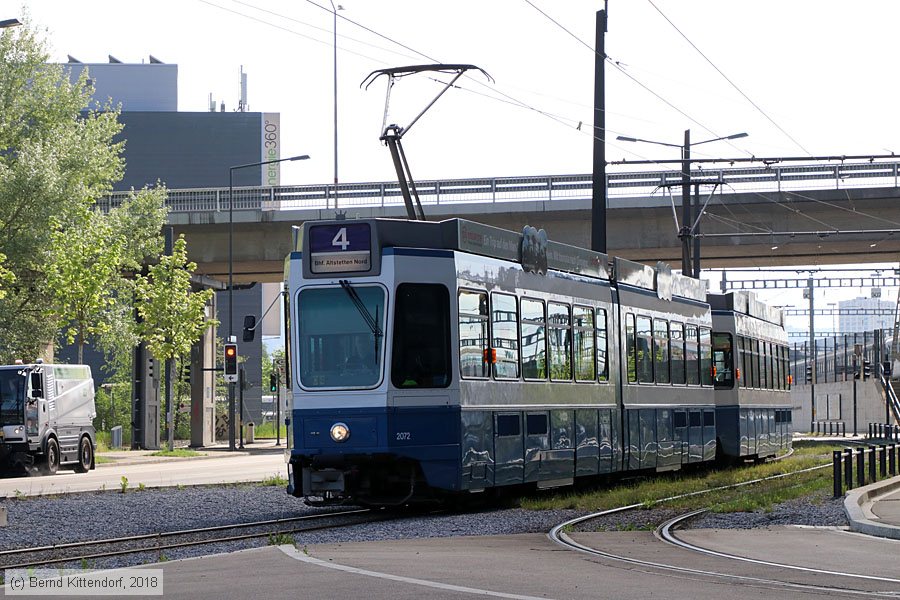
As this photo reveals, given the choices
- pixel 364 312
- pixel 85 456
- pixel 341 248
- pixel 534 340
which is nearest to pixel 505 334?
pixel 534 340

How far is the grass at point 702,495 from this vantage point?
18203 millimetres

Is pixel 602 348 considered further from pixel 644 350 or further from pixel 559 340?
pixel 644 350

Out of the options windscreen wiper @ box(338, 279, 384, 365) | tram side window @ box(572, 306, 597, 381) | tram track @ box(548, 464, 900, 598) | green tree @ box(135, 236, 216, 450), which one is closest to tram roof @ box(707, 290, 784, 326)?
tram side window @ box(572, 306, 597, 381)

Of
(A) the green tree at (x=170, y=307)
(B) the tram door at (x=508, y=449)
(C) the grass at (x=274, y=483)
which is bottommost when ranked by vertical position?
(C) the grass at (x=274, y=483)

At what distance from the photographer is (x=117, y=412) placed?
8006 centimetres

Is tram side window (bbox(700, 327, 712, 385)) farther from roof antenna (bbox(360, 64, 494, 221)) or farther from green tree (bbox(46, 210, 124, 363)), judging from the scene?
green tree (bbox(46, 210, 124, 363))

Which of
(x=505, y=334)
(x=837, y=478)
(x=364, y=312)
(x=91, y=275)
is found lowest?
(x=837, y=478)

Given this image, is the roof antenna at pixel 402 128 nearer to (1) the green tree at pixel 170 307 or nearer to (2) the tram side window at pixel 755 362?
(2) the tram side window at pixel 755 362

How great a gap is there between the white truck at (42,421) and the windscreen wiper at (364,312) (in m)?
15.8

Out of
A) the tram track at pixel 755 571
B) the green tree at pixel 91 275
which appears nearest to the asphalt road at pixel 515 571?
the tram track at pixel 755 571

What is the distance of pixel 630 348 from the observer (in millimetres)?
22469

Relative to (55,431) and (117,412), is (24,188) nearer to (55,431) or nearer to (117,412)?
(55,431)

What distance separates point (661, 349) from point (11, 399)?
14122 millimetres

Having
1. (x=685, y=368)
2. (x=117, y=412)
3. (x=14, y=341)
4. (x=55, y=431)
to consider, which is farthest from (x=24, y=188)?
(x=117, y=412)
